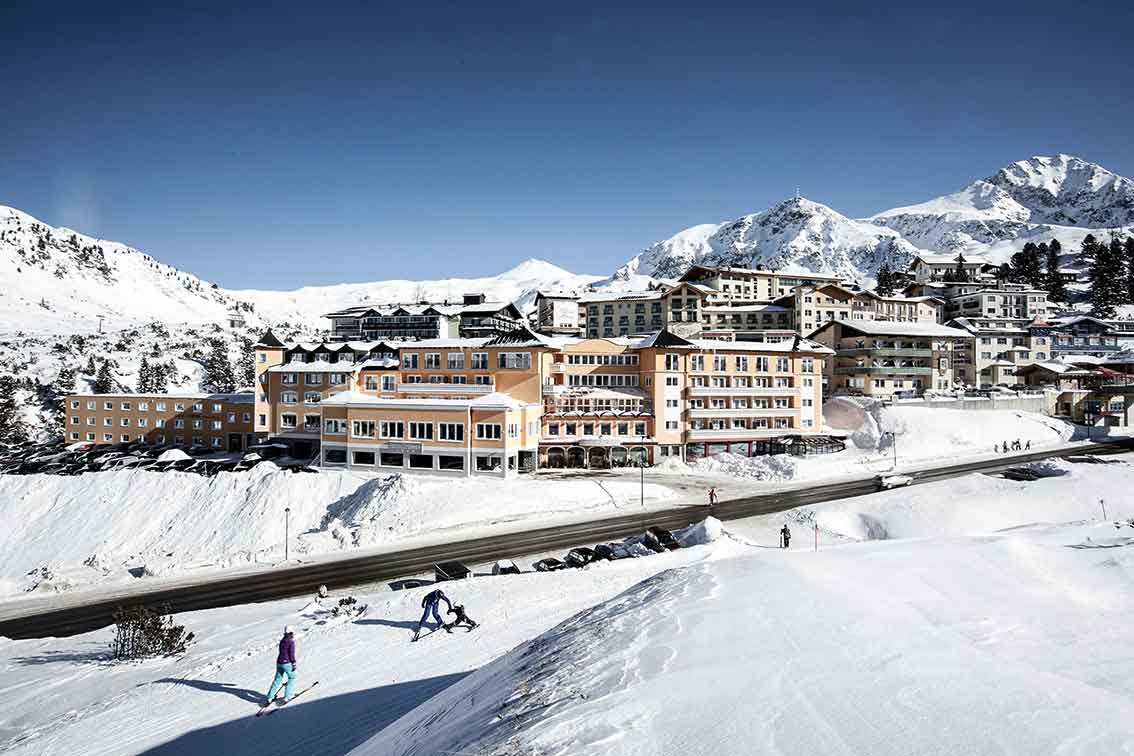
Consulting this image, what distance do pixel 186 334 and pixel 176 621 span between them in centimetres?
13623

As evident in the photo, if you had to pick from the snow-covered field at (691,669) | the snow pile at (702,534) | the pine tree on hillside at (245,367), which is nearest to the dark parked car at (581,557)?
the snow pile at (702,534)

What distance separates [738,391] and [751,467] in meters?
9.91

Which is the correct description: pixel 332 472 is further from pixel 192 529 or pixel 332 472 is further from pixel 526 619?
pixel 526 619

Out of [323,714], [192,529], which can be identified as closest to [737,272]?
[192,529]

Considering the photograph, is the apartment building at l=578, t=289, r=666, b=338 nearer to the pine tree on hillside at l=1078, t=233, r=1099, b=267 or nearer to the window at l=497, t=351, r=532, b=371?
the window at l=497, t=351, r=532, b=371

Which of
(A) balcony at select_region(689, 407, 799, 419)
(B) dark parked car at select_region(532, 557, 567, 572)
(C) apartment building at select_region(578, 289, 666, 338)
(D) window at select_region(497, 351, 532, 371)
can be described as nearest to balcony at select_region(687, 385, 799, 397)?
(A) balcony at select_region(689, 407, 799, 419)

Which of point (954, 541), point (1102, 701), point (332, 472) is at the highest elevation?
point (1102, 701)

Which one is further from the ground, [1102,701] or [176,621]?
[1102,701]

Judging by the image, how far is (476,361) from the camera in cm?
6397

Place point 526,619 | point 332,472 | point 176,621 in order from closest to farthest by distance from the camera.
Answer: point 526,619 → point 176,621 → point 332,472

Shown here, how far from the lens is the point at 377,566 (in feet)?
116

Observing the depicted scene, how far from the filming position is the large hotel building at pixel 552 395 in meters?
57.6

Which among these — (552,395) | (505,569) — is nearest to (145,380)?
(552,395)

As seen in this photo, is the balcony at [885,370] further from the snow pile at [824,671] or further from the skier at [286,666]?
the skier at [286,666]
